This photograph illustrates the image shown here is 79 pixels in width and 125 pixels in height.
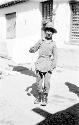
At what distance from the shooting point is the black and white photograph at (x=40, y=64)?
5379mm

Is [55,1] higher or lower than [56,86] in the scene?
higher

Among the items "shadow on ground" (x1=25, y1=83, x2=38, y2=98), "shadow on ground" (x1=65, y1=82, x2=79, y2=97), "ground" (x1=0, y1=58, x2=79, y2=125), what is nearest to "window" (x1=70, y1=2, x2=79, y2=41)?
"ground" (x1=0, y1=58, x2=79, y2=125)

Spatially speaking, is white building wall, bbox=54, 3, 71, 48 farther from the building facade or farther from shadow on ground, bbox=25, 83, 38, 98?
shadow on ground, bbox=25, 83, 38, 98

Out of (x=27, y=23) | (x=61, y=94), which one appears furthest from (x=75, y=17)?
(x=61, y=94)

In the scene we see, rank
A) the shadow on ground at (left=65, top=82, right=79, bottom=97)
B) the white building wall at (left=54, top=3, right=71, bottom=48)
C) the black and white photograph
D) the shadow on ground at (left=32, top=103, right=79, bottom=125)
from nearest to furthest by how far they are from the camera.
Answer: the shadow on ground at (left=32, top=103, right=79, bottom=125) < the black and white photograph < the shadow on ground at (left=65, top=82, right=79, bottom=97) < the white building wall at (left=54, top=3, right=71, bottom=48)

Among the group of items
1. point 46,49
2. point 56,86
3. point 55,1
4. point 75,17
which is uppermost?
point 55,1

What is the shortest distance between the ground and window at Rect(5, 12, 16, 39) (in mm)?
7257

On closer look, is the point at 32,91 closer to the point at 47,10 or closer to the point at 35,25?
the point at 47,10

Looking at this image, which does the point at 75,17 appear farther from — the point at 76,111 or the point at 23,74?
the point at 76,111

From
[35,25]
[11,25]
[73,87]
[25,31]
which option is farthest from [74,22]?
[11,25]

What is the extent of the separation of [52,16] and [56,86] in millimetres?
5436

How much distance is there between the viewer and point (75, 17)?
11531 millimetres

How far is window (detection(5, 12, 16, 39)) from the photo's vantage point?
52.3ft

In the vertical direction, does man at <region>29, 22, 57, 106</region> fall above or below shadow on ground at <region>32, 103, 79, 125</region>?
above
